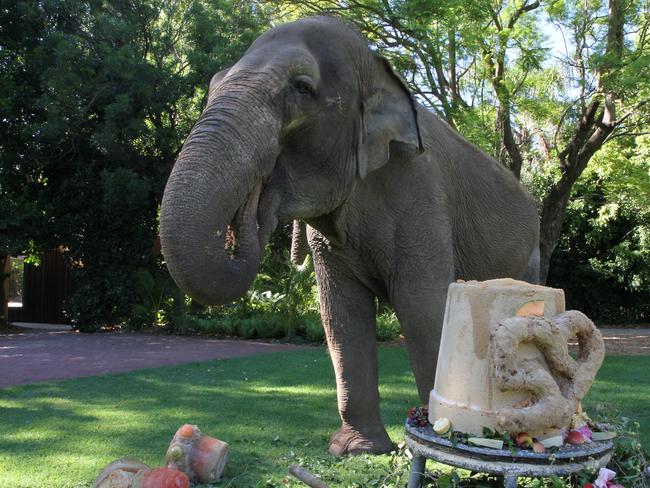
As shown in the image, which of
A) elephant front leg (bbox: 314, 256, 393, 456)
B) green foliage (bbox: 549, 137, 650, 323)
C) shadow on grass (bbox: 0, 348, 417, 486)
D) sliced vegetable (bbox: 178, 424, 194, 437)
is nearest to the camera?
sliced vegetable (bbox: 178, 424, 194, 437)

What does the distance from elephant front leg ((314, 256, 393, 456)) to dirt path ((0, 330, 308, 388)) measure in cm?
564

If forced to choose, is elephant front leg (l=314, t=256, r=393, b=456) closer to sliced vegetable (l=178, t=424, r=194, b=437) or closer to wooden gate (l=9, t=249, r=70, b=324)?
sliced vegetable (l=178, t=424, r=194, b=437)

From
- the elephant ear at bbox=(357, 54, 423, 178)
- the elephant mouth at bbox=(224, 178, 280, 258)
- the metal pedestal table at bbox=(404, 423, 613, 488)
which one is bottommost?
the metal pedestal table at bbox=(404, 423, 613, 488)

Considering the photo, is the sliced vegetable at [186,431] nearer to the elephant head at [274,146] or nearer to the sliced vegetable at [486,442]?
the elephant head at [274,146]

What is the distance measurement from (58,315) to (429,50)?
1476cm

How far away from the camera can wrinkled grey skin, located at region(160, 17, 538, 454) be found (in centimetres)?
276

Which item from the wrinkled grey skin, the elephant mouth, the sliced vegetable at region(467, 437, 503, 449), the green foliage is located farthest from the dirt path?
the green foliage

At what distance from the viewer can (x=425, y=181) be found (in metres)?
3.96

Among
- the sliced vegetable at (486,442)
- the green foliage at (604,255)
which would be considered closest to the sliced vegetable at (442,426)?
the sliced vegetable at (486,442)

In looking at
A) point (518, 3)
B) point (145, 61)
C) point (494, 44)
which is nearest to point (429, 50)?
point (494, 44)

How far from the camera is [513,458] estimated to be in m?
2.45

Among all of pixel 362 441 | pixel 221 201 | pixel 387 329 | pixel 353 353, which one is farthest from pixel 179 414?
pixel 387 329

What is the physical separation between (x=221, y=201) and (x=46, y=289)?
20.2 m

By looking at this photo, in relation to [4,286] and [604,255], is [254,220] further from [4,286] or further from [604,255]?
[604,255]
